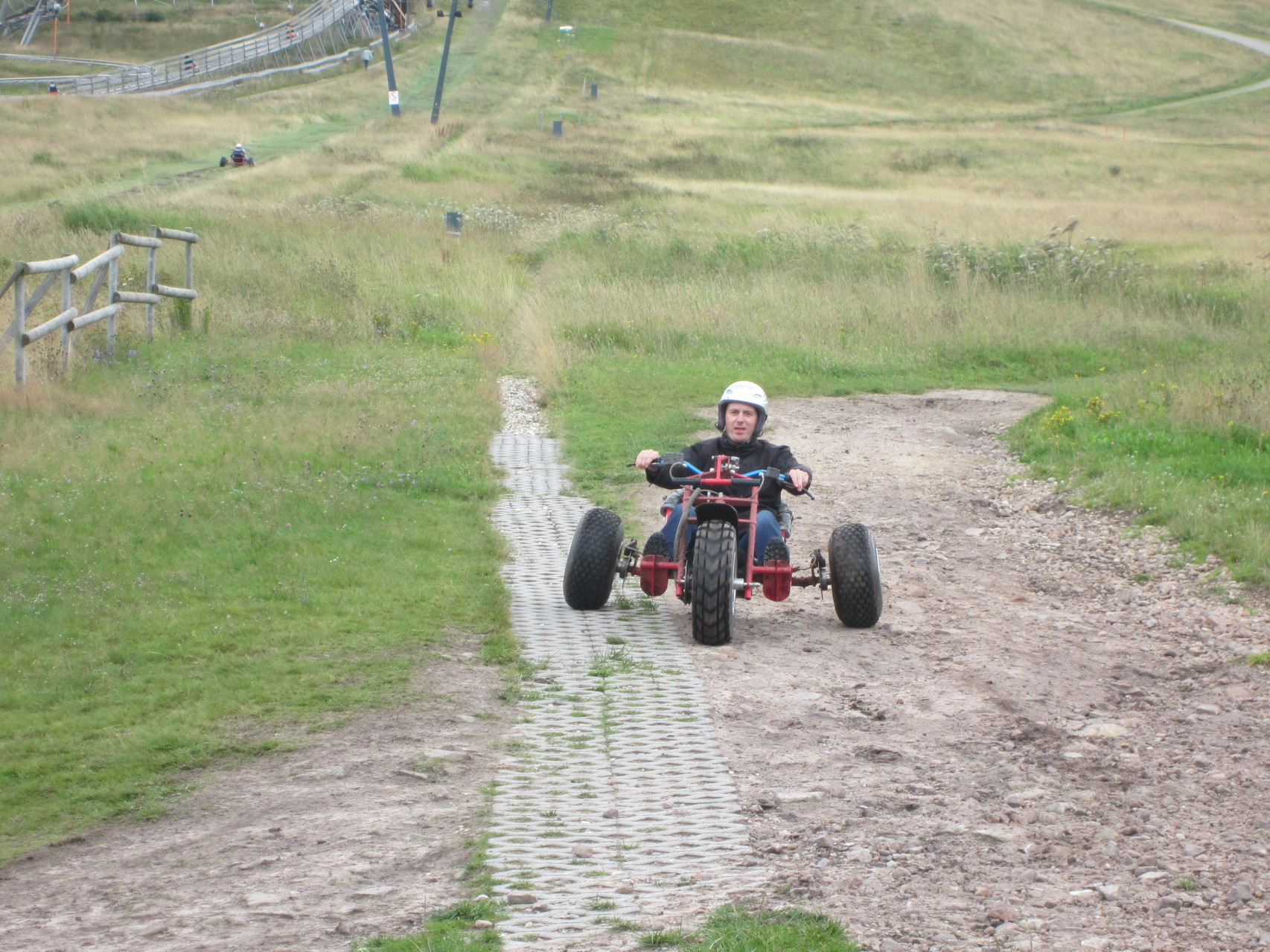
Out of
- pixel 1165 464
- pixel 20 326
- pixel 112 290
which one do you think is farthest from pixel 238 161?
pixel 1165 464

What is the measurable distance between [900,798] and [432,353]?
1226 cm

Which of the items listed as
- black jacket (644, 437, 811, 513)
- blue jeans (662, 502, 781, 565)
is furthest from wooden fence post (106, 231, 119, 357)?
blue jeans (662, 502, 781, 565)

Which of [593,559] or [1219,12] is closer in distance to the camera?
[593,559]

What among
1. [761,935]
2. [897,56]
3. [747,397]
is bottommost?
[761,935]

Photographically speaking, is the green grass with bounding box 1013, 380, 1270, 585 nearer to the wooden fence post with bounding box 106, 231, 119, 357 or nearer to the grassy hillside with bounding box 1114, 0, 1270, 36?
the wooden fence post with bounding box 106, 231, 119, 357

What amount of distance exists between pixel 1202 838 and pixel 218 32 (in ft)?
275

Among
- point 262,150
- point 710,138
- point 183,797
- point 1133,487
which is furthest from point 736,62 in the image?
point 183,797

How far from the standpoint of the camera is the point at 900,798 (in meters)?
5.18

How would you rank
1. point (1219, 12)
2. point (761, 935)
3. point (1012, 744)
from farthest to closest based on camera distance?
1. point (1219, 12)
2. point (1012, 744)
3. point (761, 935)

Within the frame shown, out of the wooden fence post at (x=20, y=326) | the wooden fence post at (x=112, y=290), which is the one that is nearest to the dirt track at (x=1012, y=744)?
the wooden fence post at (x=20, y=326)

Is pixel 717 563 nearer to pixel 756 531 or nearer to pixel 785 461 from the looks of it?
pixel 756 531

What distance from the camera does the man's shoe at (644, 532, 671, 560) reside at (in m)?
7.43

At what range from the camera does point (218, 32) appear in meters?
79.4

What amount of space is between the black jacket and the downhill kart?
0.08 meters
